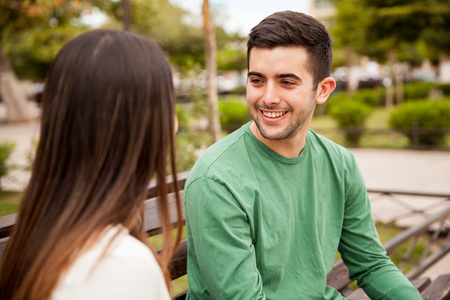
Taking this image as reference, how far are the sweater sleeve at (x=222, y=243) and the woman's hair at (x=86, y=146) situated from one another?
0.50 meters

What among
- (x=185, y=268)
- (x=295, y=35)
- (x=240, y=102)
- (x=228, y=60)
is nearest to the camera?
(x=295, y=35)

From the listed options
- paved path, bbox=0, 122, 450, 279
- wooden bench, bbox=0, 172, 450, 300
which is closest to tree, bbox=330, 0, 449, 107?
paved path, bbox=0, 122, 450, 279

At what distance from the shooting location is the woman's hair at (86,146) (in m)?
1.08

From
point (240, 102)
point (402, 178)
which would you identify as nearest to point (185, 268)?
point (402, 178)

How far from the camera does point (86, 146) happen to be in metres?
1.11

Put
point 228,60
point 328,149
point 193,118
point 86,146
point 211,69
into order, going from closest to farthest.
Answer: point 86,146, point 328,149, point 211,69, point 193,118, point 228,60

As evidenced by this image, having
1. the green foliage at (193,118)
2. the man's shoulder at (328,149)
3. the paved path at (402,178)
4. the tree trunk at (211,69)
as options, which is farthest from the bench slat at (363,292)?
the tree trunk at (211,69)

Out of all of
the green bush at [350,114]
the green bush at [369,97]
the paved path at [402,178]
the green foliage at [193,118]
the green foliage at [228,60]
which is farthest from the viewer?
the green foliage at [228,60]

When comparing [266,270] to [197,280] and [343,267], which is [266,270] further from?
[343,267]

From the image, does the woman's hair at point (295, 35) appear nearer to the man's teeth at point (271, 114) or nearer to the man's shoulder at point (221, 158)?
the man's teeth at point (271, 114)

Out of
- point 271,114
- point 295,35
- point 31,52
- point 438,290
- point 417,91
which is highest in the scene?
point 31,52

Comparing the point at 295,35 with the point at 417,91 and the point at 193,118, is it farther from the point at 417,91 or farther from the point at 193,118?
the point at 417,91

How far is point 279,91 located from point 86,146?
107cm

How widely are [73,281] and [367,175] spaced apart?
8069 mm
